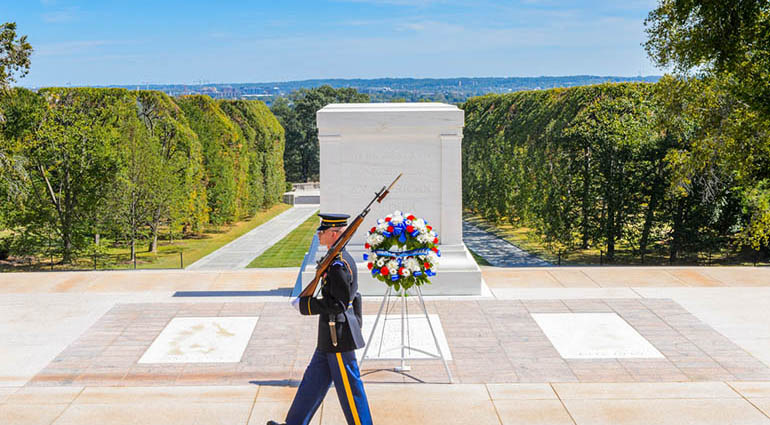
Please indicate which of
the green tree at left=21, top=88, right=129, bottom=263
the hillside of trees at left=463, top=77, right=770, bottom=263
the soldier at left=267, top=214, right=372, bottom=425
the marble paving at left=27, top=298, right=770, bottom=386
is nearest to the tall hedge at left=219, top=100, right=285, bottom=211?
the green tree at left=21, top=88, right=129, bottom=263

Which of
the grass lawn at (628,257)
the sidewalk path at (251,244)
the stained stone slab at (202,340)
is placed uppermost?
the stained stone slab at (202,340)

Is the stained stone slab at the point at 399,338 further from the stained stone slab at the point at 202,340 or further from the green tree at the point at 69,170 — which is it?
the green tree at the point at 69,170

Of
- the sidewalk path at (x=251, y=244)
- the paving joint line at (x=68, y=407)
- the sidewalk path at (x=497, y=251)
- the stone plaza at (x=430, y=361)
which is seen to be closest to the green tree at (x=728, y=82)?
the stone plaza at (x=430, y=361)

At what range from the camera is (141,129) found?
882 inches

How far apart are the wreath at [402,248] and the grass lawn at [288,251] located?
14558 millimetres

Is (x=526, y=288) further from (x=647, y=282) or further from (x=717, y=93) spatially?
(x=717, y=93)

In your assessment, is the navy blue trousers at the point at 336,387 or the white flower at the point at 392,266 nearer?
the navy blue trousers at the point at 336,387

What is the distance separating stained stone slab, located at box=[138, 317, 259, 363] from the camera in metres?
6.57

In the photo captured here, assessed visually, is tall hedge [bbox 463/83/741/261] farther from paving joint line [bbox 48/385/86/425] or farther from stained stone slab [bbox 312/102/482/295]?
paving joint line [bbox 48/385/86/425]

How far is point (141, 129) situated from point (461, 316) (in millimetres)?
17245

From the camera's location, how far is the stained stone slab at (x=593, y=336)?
6675mm

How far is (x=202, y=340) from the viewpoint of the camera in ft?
23.2

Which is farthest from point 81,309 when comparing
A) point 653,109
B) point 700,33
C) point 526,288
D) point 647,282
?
point 653,109

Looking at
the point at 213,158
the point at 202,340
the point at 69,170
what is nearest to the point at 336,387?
the point at 202,340
